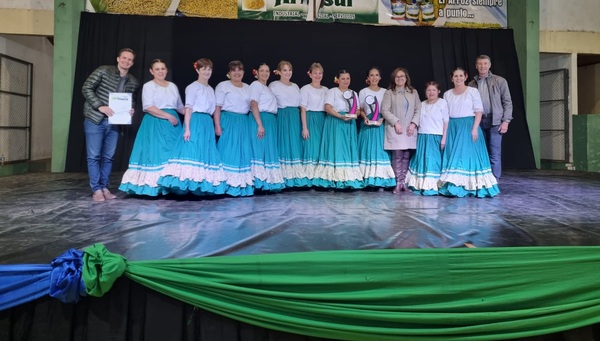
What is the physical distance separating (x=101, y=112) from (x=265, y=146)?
1.51 meters

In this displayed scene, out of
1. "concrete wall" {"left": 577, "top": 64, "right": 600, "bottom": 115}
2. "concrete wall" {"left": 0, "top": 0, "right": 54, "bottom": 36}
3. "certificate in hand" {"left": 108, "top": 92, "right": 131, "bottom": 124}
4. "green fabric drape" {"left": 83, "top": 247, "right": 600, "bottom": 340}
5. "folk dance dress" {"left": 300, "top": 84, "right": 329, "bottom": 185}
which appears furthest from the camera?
"concrete wall" {"left": 577, "top": 64, "right": 600, "bottom": 115}

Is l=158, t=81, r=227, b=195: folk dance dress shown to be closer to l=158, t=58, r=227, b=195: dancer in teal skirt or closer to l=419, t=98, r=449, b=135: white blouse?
l=158, t=58, r=227, b=195: dancer in teal skirt

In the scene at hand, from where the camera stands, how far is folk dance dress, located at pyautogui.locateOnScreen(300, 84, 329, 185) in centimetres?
469

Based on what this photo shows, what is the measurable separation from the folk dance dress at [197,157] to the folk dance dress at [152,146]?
0.12 m

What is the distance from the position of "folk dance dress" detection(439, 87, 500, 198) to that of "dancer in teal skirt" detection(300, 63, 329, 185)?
4.27 ft

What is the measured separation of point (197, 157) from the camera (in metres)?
3.88

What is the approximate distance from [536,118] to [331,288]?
7.02 metres

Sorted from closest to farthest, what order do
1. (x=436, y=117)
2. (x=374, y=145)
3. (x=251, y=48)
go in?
(x=436, y=117), (x=374, y=145), (x=251, y=48)

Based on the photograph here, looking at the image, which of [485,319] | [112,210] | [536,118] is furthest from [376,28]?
[485,319]

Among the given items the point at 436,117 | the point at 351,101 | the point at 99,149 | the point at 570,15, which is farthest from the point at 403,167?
the point at 570,15

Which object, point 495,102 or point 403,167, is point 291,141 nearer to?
point 403,167

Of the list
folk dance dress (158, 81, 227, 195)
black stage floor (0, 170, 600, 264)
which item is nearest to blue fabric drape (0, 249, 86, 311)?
black stage floor (0, 170, 600, 264)

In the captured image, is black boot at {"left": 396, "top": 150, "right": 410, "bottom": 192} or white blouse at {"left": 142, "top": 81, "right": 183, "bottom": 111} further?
black boot at {"left": 396, "top": 150, "right": 410, "bottom": 192}

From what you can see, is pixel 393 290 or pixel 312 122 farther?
pixel 312 122
